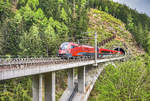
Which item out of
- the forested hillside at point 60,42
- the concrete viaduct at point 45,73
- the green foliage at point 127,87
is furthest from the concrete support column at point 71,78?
the green foliage at point 127,87

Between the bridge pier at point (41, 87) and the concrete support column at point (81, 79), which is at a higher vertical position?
the bridge pier at point (41, 87)

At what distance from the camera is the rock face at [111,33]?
64250mm

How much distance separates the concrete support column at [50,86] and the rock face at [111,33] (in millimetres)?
46494

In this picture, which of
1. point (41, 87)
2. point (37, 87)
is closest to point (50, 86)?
point (41, 87)

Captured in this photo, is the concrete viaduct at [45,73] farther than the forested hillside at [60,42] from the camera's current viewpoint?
No

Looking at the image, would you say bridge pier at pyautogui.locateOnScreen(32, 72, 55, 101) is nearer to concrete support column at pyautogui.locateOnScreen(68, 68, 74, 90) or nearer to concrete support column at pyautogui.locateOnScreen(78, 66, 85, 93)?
concrete support column at pyautogui.locateOnScreen(78, 66, 85, 93)

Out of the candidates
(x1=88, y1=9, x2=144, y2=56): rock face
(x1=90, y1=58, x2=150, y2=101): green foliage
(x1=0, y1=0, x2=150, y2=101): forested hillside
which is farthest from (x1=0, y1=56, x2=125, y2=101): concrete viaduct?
(x1=88, y1=9, x2=144, y2=56): rock face

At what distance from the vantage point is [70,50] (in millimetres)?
19719

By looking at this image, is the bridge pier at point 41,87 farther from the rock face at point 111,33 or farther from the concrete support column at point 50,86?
the rock face at point 111,33

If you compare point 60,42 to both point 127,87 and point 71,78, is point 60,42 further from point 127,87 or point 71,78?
point 127,87

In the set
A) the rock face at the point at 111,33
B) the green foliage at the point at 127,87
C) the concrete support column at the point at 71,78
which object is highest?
the rock face at the point at 111,33

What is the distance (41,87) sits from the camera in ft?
45.4

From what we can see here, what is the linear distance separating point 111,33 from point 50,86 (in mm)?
66618

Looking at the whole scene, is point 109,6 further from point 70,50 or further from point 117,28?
point 70,50
